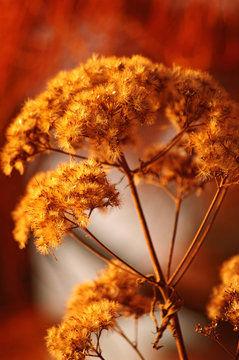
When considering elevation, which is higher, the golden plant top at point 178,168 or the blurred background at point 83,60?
the blurred background at point 83,60

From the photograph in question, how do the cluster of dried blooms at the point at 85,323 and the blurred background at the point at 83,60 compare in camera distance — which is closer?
the cluster of dried blooms at the point at 85,323

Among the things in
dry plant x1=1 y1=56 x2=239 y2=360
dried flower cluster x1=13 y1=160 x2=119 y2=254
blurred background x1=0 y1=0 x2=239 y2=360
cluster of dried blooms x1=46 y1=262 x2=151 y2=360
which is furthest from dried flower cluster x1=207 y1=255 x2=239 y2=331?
blurred background x1=0 y1=0 x2=239 y2=360

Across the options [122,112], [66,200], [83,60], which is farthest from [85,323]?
[83,60]

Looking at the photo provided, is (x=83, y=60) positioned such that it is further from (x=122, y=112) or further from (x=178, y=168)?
(x=122, y=112)

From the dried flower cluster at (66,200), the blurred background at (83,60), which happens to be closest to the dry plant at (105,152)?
the dried flower cluster at (66,200)

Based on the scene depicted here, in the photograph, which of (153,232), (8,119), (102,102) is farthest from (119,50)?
(102,102)

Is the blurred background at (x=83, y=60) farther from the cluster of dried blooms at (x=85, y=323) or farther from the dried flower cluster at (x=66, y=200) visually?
the dried flower cluster at (x=66, y=200)

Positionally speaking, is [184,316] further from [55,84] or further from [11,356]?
[55,84]
